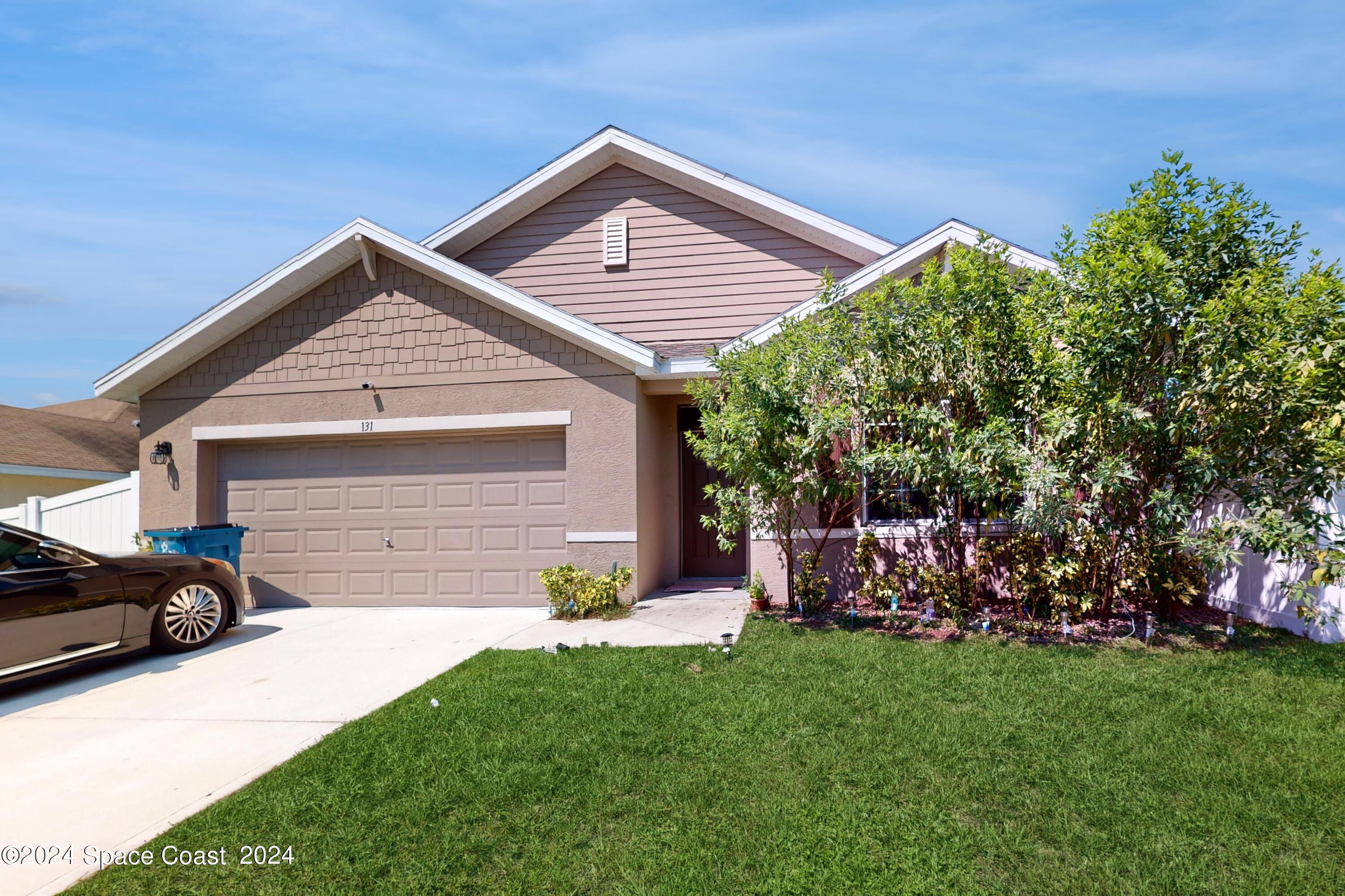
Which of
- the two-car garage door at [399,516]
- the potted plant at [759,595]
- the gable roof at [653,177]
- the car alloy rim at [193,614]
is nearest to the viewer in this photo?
the car alloy rim at [193,614]

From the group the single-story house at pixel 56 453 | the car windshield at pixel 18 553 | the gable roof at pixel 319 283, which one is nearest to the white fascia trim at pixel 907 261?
the gable roof at pixel 319 283

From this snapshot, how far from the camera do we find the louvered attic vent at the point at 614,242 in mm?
12086

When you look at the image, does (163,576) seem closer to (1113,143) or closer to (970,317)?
(970,317)

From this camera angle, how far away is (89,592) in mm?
6852

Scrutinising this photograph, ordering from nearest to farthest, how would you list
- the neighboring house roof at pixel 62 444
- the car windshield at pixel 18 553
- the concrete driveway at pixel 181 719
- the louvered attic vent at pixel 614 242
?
the concrete driveway at pixel 181 719
the car windshield at pixel 18 553
the louvered attic vent at pixel 614 242
the neighboring house roof at pixel 62 444

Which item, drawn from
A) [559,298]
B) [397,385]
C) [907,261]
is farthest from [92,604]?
[907,261]

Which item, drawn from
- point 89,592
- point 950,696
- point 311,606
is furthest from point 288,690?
point 950,696

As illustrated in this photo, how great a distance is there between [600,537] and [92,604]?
5.07 meters

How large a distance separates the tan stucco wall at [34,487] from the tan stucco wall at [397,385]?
23.7 ft

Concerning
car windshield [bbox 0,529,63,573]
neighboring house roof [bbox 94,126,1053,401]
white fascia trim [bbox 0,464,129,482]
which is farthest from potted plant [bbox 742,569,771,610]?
white fascia trim [bbox 0,464,129,482]

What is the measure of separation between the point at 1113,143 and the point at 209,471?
1305 centimetres

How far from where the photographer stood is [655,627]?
26.9 ft

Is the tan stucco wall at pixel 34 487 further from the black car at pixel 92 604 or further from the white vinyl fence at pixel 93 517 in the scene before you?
the black car at pixel 92 604

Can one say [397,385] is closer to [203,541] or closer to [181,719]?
[203,541]
